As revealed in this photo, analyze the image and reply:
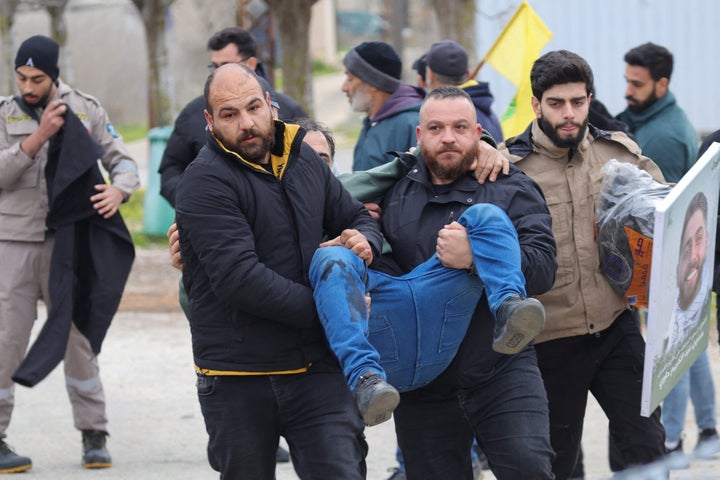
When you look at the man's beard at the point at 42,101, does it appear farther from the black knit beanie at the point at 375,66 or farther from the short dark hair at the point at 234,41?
the black knit beanie at the point at 375,66

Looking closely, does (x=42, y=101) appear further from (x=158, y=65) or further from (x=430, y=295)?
(x=158, y=65)

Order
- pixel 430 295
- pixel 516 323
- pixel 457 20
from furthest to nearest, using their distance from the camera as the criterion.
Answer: pixel 457 20, pixel 430 295, pixel 516 323

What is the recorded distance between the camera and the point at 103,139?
6402 millimetres

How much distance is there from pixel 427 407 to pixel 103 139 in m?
2.84

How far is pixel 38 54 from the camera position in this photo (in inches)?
235

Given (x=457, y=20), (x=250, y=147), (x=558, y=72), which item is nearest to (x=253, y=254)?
(x=250, y=147)

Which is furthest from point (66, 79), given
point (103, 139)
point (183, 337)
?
point (103, 139)

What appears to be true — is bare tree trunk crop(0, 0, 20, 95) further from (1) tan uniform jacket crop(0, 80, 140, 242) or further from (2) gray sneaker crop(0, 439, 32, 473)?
(2) gray sneaker crop(0, 439, 32, 473)

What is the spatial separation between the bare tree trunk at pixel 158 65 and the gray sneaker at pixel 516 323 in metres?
12.1

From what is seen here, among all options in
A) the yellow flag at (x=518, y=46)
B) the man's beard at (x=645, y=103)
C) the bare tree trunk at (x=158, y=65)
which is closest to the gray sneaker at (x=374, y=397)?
the man's beard at (x=645, y=103)

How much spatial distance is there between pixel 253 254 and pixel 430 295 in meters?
0.62

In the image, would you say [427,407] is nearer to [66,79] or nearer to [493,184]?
[493,184]

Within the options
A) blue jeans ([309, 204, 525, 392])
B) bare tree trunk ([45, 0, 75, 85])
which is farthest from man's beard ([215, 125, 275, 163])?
bare tree trunk ([45, 0, 75, 85])

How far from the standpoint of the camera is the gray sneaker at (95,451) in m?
6.25
